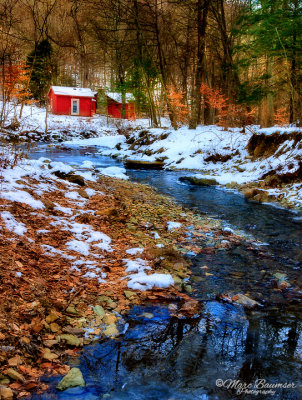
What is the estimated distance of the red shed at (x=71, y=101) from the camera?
38.6m

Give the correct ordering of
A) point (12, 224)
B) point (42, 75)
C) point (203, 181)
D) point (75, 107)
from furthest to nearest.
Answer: point (75, 107) < point (42, 75) < point (203, 181) < point (12, 224)

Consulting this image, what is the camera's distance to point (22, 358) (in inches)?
88.9

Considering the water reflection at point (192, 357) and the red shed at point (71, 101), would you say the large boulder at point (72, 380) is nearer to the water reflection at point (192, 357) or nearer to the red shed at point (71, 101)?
the water reflection at point (192, 357)

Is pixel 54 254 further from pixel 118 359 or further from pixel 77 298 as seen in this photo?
pixel 118 359

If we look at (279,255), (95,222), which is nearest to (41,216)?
(95,222)

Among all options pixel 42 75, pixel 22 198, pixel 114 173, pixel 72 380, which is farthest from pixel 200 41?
pixel 42 75

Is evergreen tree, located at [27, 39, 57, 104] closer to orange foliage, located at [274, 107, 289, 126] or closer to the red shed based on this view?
the red shed

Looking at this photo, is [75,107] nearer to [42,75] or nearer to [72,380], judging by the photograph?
[42,75]

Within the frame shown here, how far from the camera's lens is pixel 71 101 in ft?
129

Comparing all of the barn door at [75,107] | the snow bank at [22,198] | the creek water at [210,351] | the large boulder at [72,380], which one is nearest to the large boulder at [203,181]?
the creek water at [210,351]

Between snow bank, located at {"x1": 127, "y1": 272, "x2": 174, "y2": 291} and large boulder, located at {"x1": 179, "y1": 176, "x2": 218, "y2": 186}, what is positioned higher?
large boulder, located at {"x1": 179, "y1": 176, "x2": 218, "y2": 186}

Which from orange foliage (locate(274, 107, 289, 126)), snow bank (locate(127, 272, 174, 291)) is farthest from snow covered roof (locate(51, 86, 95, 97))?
snow bank (locate(127, 272, 174, 291))

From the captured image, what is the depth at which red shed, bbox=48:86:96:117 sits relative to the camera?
38.6 metres

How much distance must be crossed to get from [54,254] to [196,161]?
12544 millimetres
